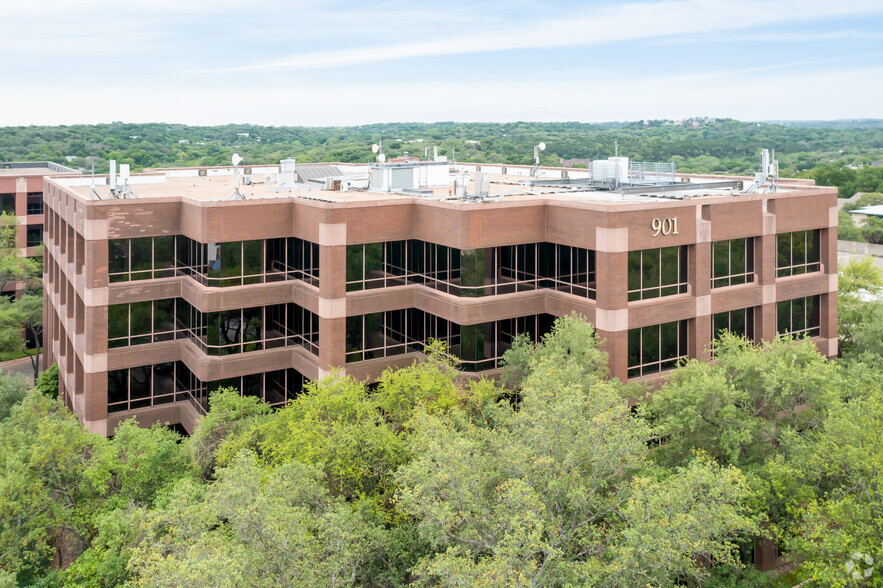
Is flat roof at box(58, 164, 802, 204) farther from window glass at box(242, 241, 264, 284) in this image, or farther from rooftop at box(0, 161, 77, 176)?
rooftop at box(0, 161, 77, 176)

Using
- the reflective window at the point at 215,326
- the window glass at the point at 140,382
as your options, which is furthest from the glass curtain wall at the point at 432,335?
the window glass at the point at 140,382

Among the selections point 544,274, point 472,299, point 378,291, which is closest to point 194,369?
point 378,291

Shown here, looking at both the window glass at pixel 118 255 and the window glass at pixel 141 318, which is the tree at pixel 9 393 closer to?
the window glass at pixel 141 318

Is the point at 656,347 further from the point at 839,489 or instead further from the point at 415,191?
the point at 415,191

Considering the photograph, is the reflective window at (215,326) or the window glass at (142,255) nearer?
the reflective window at (215,326)

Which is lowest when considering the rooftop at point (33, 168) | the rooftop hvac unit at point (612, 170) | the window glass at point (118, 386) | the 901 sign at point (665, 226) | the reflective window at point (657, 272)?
the window glass at point (118, 386)

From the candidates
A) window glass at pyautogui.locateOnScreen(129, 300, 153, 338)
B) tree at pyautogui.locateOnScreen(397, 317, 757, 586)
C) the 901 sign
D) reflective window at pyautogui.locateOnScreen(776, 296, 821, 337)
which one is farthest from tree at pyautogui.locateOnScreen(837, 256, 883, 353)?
window glass at pyautogui.locateOnScreen(129, 300, 153, 338)
